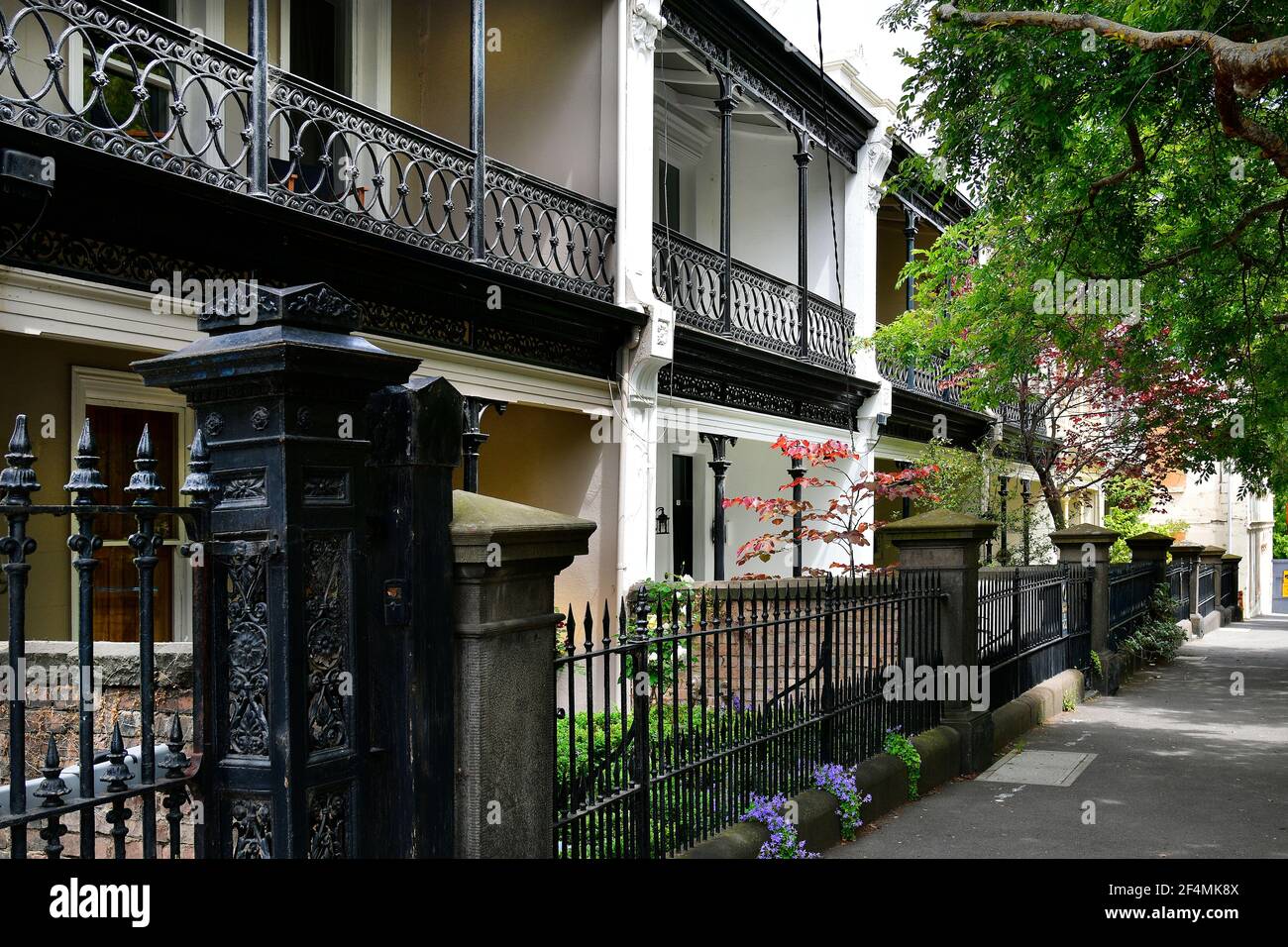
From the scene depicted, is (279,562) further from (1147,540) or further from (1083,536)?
(1147,540)

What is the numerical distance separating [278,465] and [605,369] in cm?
917

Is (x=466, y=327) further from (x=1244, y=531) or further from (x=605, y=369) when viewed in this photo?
(x=1244, y=531)

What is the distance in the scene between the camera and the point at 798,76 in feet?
51.0

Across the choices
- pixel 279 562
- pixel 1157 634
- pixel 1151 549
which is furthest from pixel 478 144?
pixel 1151 549

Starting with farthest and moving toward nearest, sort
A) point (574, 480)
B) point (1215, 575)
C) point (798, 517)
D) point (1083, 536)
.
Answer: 1. point (1215, 575)
2. point (1083, 536)
3. point (798, 517)
4. point (574, 480)

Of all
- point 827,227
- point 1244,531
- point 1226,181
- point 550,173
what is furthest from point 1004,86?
point 1244,531

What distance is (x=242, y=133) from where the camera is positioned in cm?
801

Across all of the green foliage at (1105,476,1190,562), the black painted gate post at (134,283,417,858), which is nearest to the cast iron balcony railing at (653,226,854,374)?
the green foliage at (1105,476,1190,562)

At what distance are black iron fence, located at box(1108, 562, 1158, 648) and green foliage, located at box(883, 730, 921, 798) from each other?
8.26 metres

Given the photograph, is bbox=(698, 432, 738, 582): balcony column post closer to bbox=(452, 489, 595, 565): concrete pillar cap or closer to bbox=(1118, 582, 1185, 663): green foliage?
bbox=(1118, 582, 1185, 663): green foliage

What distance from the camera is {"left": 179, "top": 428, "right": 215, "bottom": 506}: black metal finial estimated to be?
311cm

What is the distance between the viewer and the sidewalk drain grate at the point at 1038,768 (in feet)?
29.5

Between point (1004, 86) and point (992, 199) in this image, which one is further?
point (992, 199)

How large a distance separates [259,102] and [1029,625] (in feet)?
29.0
